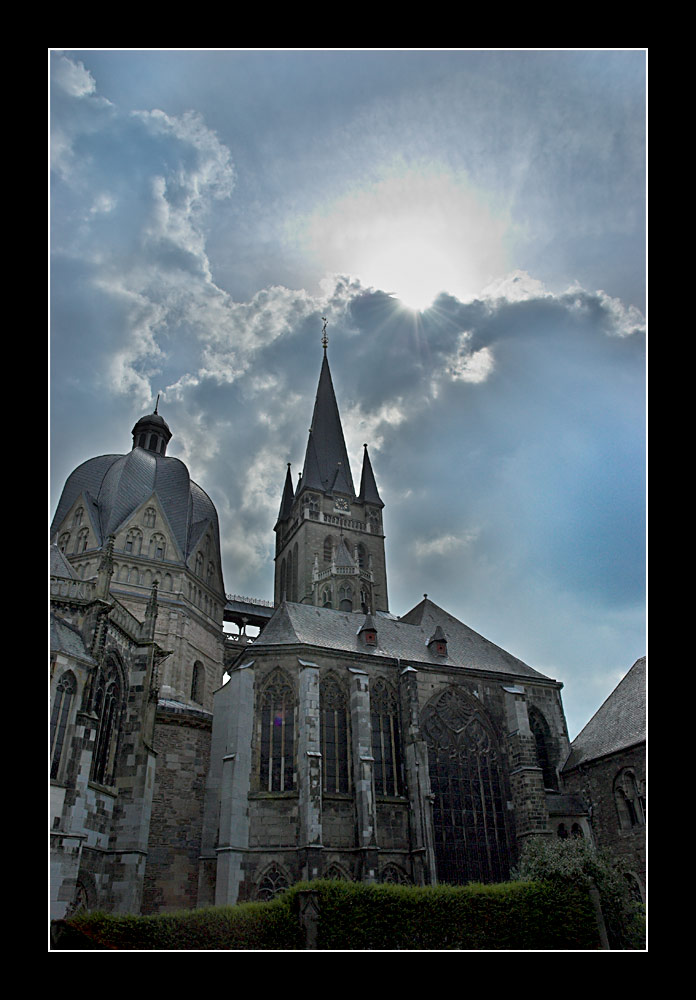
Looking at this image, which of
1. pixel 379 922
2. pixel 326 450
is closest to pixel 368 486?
pixel 326 450

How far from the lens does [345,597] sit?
49344mm

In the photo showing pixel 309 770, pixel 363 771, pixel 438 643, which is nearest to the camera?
pixel 309 770

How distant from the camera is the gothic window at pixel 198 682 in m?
36.6

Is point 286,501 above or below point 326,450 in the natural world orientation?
below

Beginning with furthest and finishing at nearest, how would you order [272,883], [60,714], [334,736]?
[334,736], [272,883], [60,714]

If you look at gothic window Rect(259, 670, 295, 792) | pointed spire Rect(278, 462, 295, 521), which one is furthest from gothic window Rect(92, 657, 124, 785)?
pointed spire Rect(278, 462, 295, 521)

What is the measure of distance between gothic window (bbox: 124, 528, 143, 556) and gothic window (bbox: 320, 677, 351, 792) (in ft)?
53.2

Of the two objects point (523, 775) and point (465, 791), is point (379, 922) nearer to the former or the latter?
point (465, 791)

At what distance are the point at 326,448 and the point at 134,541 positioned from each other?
87.0 feet

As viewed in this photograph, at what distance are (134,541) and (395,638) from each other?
16.8 m

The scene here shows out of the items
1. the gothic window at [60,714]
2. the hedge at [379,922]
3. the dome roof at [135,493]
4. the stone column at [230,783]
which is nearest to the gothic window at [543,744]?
the hedge at [379,922]

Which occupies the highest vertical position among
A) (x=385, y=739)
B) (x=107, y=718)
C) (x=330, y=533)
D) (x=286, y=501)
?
(x=286, y=501)

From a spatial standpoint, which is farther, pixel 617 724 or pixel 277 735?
pixel 617 724

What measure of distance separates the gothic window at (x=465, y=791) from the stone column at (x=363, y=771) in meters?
3.04
